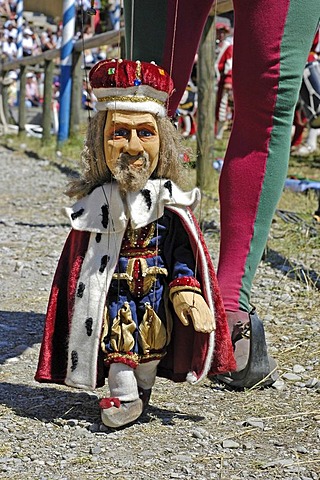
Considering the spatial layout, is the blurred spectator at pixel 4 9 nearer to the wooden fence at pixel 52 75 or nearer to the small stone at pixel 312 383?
the wooden fence at pixel 52 75

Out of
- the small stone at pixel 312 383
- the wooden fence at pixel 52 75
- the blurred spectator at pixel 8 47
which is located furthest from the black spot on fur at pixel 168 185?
the blurred spectator at pixel 8 47

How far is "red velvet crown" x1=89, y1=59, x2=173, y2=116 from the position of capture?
1.78m

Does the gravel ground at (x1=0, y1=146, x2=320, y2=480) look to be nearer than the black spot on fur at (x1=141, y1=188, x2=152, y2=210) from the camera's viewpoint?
Yes

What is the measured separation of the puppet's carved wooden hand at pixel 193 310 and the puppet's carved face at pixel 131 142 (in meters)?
0.26

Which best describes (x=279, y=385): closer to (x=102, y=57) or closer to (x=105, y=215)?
(x=105, y=215)

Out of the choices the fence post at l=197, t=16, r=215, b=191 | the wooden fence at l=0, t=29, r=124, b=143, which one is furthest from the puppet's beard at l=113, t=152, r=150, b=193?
the wooden fence at l=0, t=29, r=124, b=143

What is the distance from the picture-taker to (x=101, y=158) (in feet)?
6.05

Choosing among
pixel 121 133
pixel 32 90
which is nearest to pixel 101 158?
pixel 121 133

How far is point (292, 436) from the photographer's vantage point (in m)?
1.77

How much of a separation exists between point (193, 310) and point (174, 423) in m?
0.27

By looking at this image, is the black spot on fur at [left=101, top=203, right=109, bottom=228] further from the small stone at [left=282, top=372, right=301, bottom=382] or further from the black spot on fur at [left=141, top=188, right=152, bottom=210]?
the small stone at [left=282, top=372, right=301, bottom=382]

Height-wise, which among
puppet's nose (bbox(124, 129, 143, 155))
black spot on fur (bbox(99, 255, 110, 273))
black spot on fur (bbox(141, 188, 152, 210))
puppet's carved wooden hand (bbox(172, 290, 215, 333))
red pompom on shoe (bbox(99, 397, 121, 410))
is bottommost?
red pompom on shoe (bbox(99, 397, 121, 410))

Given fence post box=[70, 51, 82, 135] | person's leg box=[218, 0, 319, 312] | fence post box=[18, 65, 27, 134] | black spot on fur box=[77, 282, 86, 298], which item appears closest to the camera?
black spot on fur box=[77, 282, 86, 298]

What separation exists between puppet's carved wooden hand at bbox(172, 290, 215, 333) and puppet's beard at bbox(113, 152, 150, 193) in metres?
0.24
